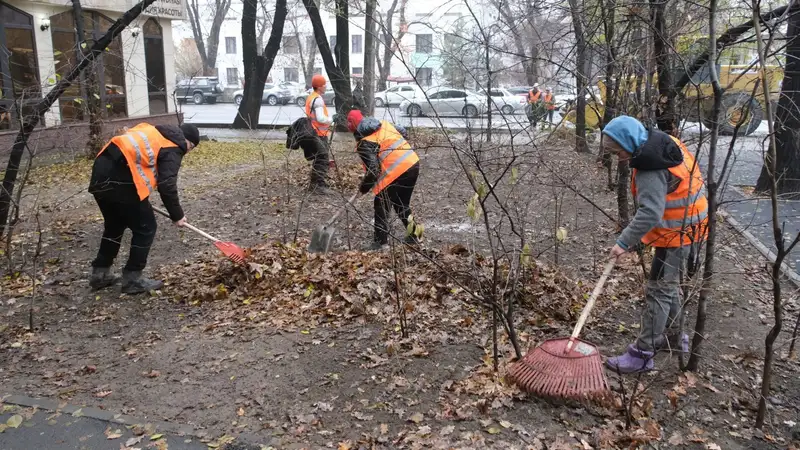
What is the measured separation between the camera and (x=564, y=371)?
3.22 metres

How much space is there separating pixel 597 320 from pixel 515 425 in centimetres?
164

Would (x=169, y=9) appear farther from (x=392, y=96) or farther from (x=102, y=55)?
(x=392, y=96)

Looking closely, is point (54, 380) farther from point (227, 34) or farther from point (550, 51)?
point (227, 34)

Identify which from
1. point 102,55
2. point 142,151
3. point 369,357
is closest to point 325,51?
point 102,55

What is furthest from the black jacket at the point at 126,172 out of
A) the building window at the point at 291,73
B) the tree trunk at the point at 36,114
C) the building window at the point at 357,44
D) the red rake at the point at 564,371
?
Answer: the building window at the point at 357,44

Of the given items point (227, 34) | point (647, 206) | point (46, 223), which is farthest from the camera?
point (227, 34)

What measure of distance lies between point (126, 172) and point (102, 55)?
7827 millimetres

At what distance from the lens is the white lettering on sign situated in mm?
15895

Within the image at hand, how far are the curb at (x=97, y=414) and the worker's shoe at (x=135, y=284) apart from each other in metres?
1.58

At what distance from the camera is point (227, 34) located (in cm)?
5947

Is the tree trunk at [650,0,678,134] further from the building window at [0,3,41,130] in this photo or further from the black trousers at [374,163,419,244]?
the building window at [0,3,41,130]

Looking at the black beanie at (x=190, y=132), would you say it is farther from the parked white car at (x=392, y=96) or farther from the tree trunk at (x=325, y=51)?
the tree trunk at (x=325, y=51)

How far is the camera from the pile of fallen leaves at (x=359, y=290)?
14.3 feet

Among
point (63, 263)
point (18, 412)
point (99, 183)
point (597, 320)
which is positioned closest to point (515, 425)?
point (597, 320)
